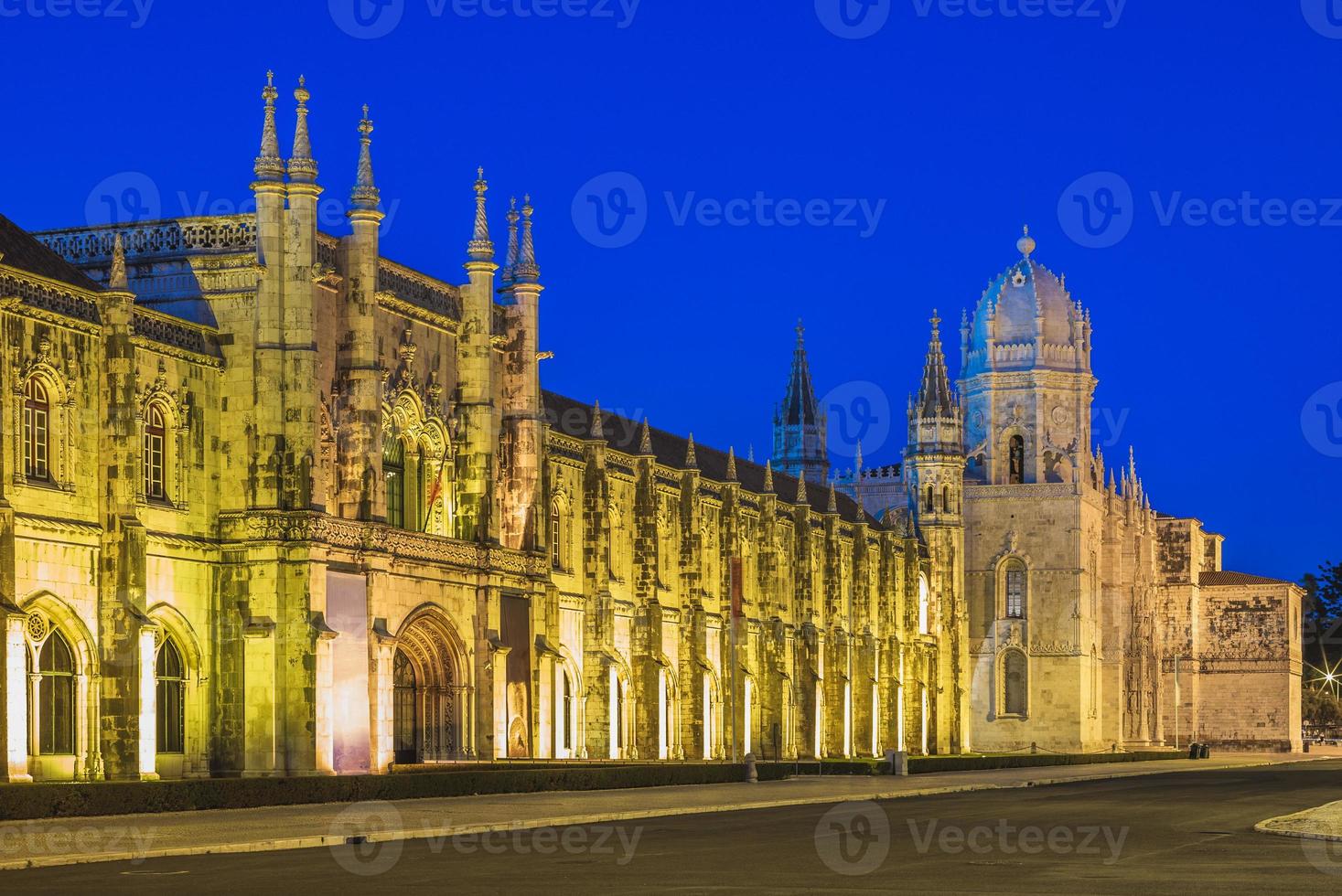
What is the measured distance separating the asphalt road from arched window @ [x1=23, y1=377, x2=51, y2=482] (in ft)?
53.5

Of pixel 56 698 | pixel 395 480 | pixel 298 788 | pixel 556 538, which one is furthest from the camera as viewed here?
pixel 556 538

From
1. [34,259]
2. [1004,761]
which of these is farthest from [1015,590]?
[34,259]

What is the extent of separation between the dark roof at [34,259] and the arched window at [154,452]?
11.2ft

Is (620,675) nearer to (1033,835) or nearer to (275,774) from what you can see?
(275,774)

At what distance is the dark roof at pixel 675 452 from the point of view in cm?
7394

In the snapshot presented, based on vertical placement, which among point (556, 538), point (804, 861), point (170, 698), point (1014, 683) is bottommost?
point (1014, 683)

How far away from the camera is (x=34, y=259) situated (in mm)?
46531

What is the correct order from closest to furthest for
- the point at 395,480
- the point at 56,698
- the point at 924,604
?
the point at 56,698 < the point at 395,480 < the point at 924,604

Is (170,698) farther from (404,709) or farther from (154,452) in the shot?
(404,709)

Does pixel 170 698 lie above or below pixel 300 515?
below

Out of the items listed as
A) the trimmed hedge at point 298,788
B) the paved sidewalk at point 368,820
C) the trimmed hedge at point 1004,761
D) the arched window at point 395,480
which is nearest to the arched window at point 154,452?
the arched window at point 395,480

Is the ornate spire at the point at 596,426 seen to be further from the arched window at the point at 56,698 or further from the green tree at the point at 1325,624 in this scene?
the green tree at the point at 1325,624

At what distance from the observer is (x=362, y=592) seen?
173 ft

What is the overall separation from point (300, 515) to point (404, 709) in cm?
970
